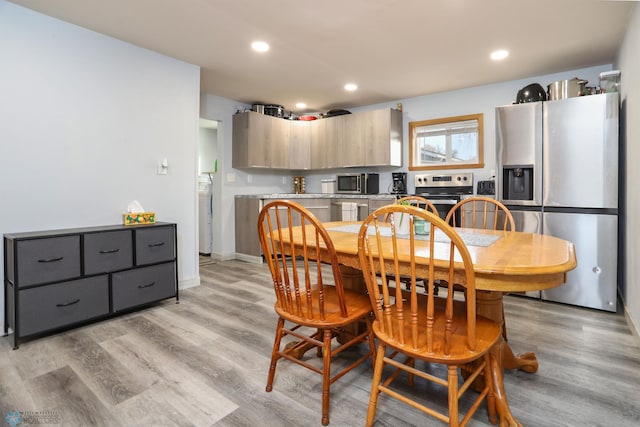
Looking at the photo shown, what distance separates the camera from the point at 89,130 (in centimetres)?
269

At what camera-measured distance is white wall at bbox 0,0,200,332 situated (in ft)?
7.66

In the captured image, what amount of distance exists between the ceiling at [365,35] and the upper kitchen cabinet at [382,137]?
0.61 m

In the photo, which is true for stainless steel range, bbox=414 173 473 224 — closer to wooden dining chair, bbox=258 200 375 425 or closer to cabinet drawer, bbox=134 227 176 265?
wooden dining chair, bbox=258 200 375 425

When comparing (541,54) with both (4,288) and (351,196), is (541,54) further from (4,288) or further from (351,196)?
(4,288)

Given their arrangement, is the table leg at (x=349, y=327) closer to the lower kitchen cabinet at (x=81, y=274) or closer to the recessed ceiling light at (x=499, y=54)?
the lower kitchen cabinet at (x=81, y=274)

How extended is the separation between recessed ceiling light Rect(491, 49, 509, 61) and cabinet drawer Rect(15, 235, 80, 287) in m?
3.83

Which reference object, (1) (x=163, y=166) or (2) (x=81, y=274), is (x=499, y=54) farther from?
(2) (x=81, y=274)

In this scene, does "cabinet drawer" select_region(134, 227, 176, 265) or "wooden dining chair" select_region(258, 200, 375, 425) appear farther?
"cabinet drawer" select_region(134, 227, 176, 265)

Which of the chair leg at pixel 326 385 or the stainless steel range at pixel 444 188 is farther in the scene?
the stainless steel range at pixel 444 188

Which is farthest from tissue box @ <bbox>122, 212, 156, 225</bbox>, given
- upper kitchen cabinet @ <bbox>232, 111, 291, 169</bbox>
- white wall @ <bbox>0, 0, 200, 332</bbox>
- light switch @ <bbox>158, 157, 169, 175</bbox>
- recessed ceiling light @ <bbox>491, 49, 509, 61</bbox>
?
recessed ceiling light @ <bbox>491, 49, 509, 61</bbox>

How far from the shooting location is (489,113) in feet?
13.3

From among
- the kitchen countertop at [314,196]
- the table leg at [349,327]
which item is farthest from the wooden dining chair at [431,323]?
the kitchen countertop at [314,196]

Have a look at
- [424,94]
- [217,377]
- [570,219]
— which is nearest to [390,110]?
[424,94]

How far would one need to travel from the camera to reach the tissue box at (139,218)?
9.23 ft
